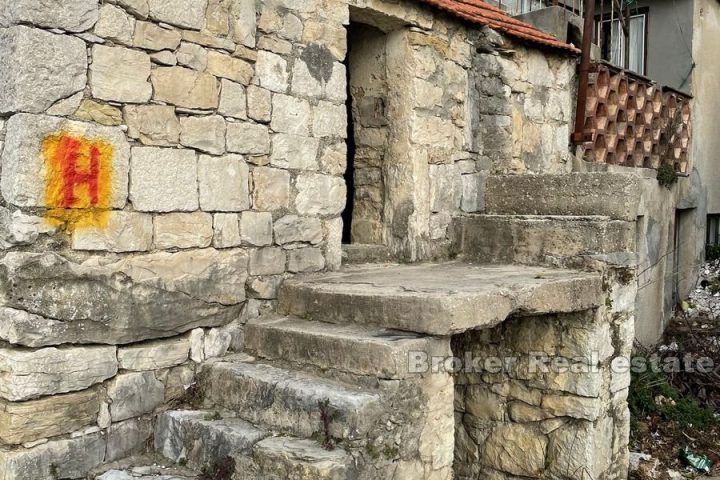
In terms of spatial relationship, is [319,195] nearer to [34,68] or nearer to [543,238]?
[543,238]

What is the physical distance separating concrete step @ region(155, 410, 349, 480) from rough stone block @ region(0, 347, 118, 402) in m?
0.41

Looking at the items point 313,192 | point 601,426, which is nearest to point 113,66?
point 313,192

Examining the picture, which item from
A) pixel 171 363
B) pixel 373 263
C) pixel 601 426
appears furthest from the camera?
pixel 373 263

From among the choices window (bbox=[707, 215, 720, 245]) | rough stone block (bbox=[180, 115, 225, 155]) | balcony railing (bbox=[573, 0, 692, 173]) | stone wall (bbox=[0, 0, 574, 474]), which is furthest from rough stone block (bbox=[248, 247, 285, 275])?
window (bbox=[707, 215, 720, 245])

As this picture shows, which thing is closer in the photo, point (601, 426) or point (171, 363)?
point (171, 363)

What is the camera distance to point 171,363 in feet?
10.5

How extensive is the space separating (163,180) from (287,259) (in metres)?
0.91

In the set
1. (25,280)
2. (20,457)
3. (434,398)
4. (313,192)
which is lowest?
(20,457)

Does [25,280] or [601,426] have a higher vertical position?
[25,280]

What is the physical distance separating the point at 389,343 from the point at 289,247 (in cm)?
111

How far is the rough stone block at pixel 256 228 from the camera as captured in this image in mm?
3496

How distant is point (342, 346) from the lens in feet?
9.78

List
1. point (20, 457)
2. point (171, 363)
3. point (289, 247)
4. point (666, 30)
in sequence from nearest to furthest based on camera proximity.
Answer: point (20, 457), point (171, 363), point (289, 247), point (666, 30)

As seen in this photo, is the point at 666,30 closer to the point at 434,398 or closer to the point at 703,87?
the point at 703,87
